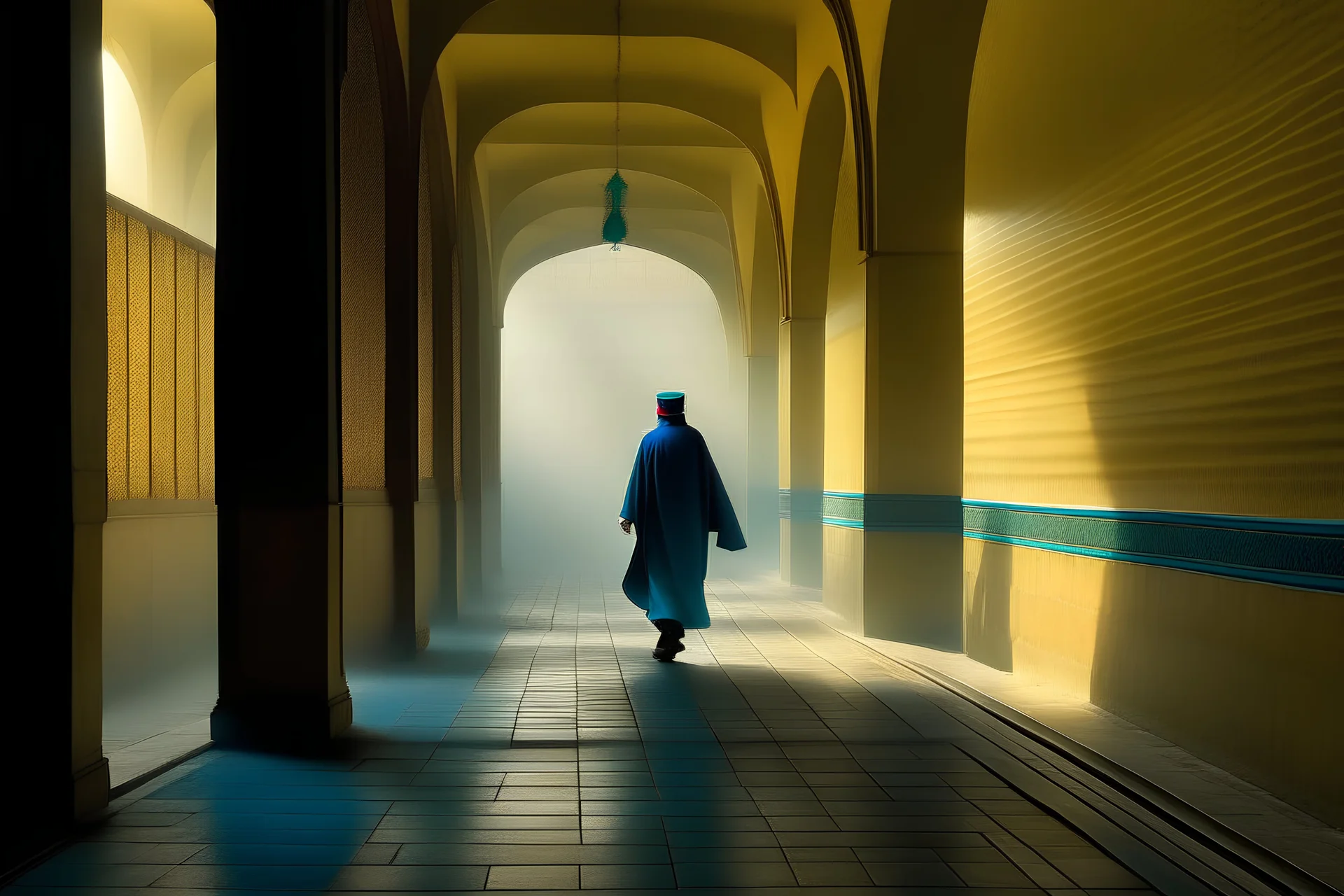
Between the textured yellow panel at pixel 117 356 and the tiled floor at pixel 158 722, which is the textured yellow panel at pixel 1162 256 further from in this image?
the textured yellow panel at pixel 117 356

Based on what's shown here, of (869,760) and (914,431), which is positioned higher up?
(914,431)

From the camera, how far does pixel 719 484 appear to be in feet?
25.0

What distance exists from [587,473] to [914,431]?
12567mm

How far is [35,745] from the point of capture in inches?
131

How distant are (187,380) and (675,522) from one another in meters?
2.93

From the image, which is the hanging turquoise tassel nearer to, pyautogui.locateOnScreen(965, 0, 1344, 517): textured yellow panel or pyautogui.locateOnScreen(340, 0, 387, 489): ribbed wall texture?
pyautogui.locateOnScreen(340, 0, 387, 489): ribbed wall texture

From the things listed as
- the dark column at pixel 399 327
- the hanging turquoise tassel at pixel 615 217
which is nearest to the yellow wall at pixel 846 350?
the hanging turquoise tassel at pixel 615 217

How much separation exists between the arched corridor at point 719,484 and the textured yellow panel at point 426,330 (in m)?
0.05

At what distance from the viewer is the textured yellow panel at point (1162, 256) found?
3.88 m

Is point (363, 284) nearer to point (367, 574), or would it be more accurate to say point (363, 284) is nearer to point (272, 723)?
point (367, 574)

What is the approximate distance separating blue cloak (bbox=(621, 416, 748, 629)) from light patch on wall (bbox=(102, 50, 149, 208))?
3.27 m

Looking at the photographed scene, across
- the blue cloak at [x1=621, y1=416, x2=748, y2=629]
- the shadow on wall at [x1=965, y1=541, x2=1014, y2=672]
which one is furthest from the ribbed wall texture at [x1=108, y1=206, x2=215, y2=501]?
the shadow on wall at [x1=965, y1=541, x2=1014, y2=672]

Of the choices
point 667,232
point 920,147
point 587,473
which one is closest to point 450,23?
point 920,147

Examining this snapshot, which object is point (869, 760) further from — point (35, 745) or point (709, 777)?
point (35, 745)
